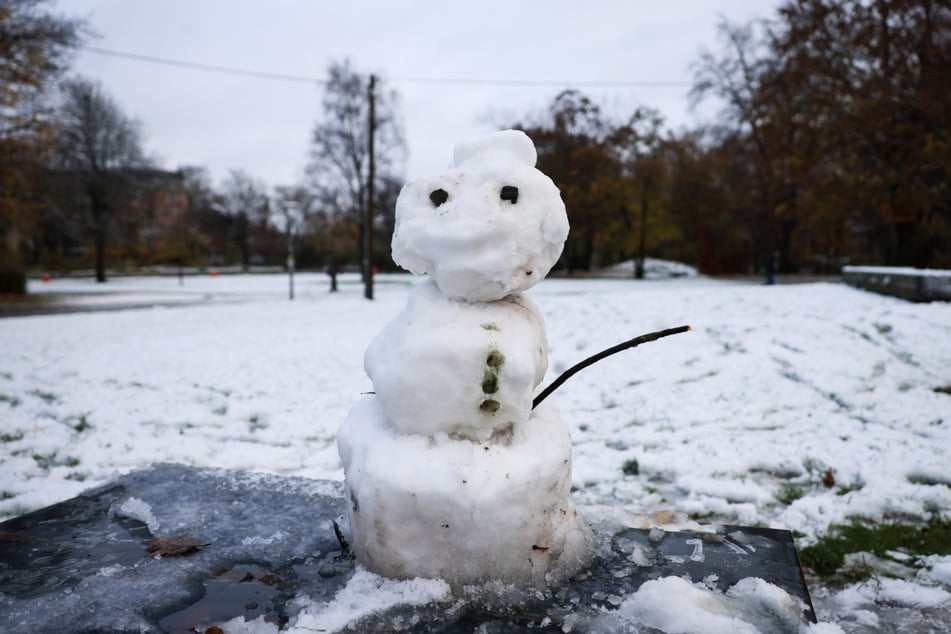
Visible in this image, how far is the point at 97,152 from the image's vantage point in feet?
97.3

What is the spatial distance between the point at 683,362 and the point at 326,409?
4540 mm

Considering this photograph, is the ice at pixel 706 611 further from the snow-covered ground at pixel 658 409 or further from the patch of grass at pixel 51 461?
the patch of grass at pixel 51 461

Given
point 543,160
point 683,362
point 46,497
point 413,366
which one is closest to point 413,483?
point 413,366

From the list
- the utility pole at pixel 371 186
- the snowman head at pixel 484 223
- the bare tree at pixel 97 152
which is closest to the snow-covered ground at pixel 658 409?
the snowman head at pixel 484 223

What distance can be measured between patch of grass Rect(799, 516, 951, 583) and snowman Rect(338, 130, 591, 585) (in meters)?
1.68

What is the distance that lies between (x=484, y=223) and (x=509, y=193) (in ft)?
0.59

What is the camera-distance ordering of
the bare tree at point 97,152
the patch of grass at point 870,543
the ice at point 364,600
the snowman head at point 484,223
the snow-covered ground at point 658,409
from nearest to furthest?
the ice at point 364,600 → the snowman head at point 484,223 → the patch of grass at point 870,543 → the snow-covered ground at point 658,409 → the bare tree at point 97,152

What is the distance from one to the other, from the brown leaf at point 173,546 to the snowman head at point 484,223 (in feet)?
5.18

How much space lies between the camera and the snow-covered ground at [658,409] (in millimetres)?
4129

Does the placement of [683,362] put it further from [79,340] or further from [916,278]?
[79,340]

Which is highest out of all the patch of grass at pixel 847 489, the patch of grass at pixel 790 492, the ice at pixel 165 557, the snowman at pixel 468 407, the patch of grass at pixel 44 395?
the snowman at pixel 468 407

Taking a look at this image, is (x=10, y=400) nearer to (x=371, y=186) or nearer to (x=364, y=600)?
(x=364, y=600)

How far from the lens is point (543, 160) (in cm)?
3234

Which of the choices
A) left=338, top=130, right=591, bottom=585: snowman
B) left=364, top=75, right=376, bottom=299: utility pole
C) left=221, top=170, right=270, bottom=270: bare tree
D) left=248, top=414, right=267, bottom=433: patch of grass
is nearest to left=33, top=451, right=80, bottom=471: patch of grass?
left=248, top=414, right=267, bottom=433: patch of grass
